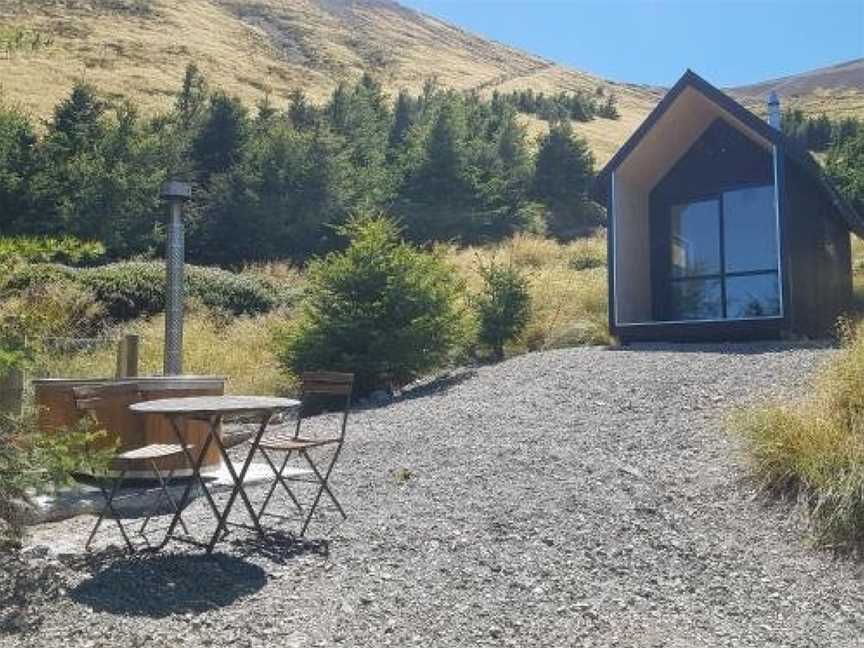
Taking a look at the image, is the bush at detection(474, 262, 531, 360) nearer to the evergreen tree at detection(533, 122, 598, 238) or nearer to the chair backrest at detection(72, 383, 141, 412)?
the chair backrest at detection(72, 383, 141, 412)

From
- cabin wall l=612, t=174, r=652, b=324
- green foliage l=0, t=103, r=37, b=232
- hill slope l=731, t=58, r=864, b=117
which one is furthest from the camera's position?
hill slope l=731, t=58, r=864, b=117

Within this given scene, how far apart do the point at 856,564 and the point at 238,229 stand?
21716mm

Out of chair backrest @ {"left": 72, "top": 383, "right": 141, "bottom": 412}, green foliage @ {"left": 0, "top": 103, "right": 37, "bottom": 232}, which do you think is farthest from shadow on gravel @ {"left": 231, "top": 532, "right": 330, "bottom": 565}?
green foliage @ {"left": 0, "top": 103, "right": 37, "bottom": 232}

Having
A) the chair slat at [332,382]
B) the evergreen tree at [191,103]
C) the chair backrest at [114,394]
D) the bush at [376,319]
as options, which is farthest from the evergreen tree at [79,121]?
the chair slat at [332,382]

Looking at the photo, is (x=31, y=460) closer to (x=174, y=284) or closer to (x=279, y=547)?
(x=279, y=547)

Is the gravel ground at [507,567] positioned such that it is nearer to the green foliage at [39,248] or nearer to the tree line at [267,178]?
the green foliage at [39,248]

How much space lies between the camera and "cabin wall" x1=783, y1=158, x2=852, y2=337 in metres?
12.3

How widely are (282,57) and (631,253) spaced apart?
55276mm

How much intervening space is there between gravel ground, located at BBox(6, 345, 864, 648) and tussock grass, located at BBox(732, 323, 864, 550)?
0.18 metres

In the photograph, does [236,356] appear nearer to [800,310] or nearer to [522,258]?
[800,310]

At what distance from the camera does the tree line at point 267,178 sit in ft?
75.4

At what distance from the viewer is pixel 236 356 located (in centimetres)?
1302

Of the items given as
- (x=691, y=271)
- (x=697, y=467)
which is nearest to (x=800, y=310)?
(x=691, y=271)

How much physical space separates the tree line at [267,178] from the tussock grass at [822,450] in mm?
17436
